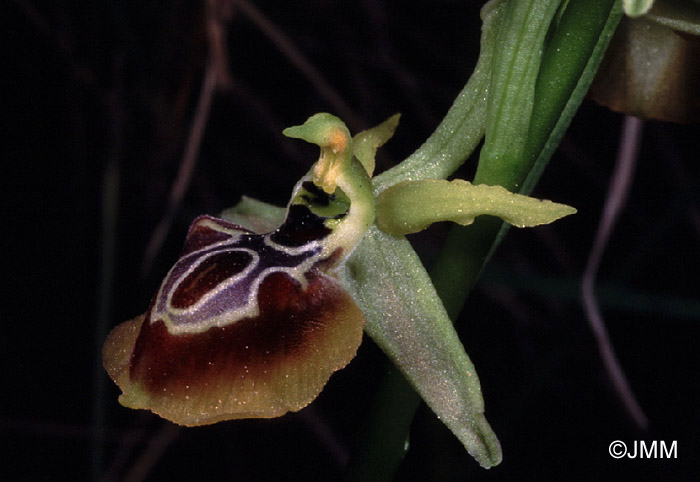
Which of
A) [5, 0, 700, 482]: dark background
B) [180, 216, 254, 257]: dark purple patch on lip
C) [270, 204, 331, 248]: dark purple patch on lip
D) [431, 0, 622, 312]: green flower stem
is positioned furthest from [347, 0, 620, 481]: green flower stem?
[5, 0, 700, 482]: dark background

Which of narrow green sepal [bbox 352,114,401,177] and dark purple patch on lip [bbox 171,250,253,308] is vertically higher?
narrow green sepal [bbox 352,114,401,177]

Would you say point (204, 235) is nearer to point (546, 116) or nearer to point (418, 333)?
point (418, 333)

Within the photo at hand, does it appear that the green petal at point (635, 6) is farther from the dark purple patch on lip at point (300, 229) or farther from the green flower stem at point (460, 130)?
the dark purple patch on lip at point (300, 229)

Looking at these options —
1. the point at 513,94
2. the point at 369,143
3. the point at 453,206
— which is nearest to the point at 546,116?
the point at 513,94

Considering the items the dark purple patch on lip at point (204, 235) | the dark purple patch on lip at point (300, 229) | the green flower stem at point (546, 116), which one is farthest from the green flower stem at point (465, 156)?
the dark purple patch on lip at point (204, 235)

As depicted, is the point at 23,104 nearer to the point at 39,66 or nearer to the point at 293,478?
the point at 39,66

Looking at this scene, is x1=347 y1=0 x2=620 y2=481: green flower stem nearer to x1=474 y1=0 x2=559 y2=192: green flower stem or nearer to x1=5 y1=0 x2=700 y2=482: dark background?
x1=474 y1=0 x2=559 y2=192: green flower stem
